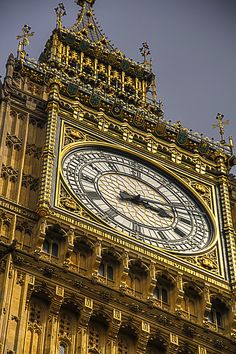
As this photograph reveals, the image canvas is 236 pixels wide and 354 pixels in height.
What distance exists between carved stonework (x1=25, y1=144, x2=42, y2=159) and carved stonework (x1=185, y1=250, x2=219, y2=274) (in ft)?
16.3

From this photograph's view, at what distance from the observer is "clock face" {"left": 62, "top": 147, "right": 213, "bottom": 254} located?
3103 centimetres

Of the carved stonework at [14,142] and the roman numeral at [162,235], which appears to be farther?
the carved stonework at [14,142]

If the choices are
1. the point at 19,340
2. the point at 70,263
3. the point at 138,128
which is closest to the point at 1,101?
the point at 138,128

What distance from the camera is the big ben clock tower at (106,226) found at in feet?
90.7

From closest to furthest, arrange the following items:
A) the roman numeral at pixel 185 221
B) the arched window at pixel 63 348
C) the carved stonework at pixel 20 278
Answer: the arched window at pixel 63 348 < the carved stonework at pixel 20 278 < the roman numeral at pixel 185 221

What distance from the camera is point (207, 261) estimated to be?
3105 cm

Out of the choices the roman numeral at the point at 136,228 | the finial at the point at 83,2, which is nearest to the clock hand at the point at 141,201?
the roman numeral at the point at 136,228

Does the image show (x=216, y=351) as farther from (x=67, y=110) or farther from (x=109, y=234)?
(x=67, y=110)

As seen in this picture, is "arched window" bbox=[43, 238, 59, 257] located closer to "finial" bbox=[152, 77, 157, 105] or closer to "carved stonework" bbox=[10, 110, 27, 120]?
"carved stonework" bbox=[10, 110, 27, 120]

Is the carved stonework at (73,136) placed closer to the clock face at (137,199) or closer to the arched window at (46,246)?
the clock face at (137,199)

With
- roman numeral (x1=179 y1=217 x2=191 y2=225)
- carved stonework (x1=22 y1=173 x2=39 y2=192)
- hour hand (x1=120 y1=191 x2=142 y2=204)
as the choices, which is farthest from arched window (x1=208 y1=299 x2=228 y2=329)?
carved stonework (x1=22 y1=173 x2=39 y2=192)

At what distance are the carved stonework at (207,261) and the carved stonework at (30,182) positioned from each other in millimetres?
4308

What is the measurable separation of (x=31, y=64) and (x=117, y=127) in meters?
3.96

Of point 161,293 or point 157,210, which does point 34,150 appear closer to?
point 157,210
